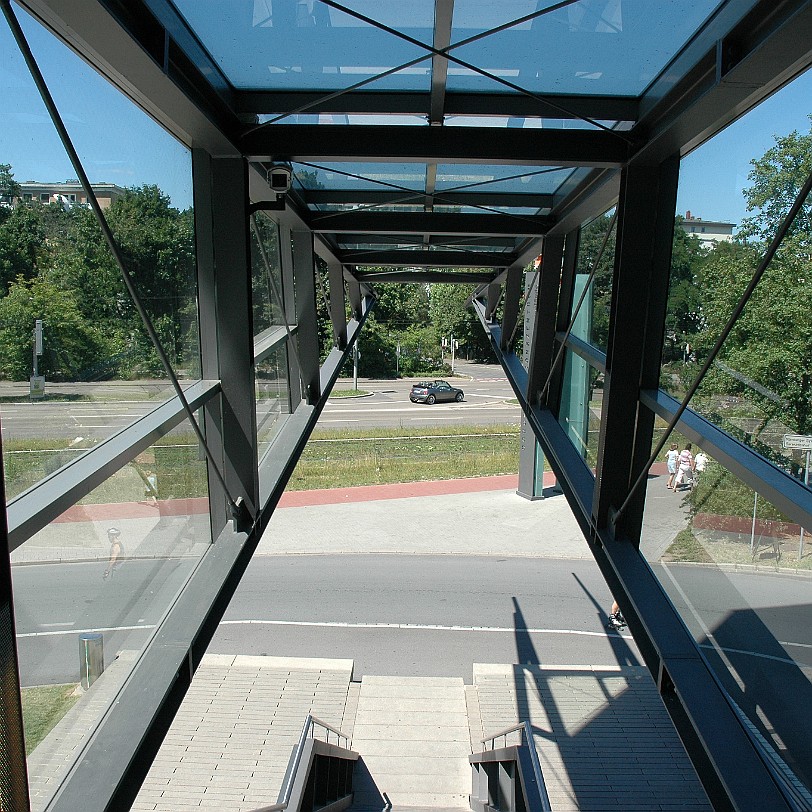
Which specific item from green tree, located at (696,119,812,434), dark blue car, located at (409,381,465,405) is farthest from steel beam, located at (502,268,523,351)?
dark blue car, located at (409,381,465,405)

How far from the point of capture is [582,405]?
Answer: 661 cm

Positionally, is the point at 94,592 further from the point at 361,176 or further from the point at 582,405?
the point at 582,405

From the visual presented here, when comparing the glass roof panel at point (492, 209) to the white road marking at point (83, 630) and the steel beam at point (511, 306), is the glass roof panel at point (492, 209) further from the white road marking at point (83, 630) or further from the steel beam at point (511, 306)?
the white road marking at point (83, 630)

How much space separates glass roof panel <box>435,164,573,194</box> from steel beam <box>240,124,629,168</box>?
1.00 meters

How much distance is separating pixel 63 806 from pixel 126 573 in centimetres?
97

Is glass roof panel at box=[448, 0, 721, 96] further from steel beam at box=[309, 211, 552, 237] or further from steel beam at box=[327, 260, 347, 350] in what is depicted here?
steel beam at box=[327, 260, 347, 350]

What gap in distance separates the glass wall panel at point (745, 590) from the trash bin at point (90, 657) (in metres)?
2.81

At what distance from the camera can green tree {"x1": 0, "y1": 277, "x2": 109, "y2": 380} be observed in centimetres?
239

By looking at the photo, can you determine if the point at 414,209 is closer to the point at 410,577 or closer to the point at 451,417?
the point at 410,577

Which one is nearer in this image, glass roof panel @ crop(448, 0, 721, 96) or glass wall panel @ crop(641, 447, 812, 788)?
glass wall panel @ crop(641, 447, 812, 788)

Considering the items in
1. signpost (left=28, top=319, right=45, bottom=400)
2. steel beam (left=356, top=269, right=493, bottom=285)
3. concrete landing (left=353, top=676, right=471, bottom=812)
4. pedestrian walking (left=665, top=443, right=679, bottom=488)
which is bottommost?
concrete landing (left=353, top=676, right=471, bottom=812)

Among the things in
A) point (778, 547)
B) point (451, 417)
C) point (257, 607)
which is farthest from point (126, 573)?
point (451, 417)

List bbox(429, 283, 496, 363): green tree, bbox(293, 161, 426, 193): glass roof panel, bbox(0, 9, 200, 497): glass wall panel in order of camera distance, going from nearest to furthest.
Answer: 1. bbox(0, 9, 200, 497): glass wall panel
2. bbox(293, 161, 426, 193): glass roof panel
3. bbox(429, 283, 496, 363): green tree

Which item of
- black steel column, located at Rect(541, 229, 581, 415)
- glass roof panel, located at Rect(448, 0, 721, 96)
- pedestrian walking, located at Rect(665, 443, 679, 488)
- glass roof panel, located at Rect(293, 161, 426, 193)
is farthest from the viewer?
black steel column, located at Rect(541, 229, 581, 415)
